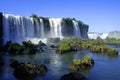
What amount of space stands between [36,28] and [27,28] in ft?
23.3

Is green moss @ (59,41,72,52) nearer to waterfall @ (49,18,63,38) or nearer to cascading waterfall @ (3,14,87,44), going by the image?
cascading waterfall @ (3,14,87,44)

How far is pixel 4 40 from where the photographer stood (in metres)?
78.0

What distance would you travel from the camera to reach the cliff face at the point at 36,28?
271 feet

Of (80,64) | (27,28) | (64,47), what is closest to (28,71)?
(80,64)

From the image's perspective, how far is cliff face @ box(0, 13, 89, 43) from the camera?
8250 centimetres

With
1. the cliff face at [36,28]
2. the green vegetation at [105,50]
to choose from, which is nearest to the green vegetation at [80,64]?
the green vegetation at [105,50]

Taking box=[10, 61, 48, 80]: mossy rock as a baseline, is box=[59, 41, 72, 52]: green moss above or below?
above

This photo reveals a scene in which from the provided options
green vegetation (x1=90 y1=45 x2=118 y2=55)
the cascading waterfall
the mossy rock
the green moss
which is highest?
the cascading waterfall

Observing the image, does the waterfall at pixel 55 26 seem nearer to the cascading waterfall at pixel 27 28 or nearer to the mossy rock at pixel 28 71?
the cascading waterfall at pixel 27 28

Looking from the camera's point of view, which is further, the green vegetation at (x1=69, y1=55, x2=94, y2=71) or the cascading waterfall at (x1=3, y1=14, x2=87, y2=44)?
the cascading waterfall at (x1=3, y1=14, x2=87, y2=44)

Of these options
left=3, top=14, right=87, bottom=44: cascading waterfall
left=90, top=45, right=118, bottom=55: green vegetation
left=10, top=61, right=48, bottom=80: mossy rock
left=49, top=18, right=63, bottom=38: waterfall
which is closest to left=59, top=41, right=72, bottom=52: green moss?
left=90, top=45, right=118, bottom=55: green vegetation

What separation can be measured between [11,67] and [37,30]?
61952mm

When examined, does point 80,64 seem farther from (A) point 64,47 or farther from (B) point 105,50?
(B) point 105,50

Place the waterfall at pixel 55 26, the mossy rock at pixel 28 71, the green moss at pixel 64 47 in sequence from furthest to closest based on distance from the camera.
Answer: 1. the waterfall at pixel 55 26
2. the green moss at pixel 64 47
3. the mossy rock at pixel 28 71
